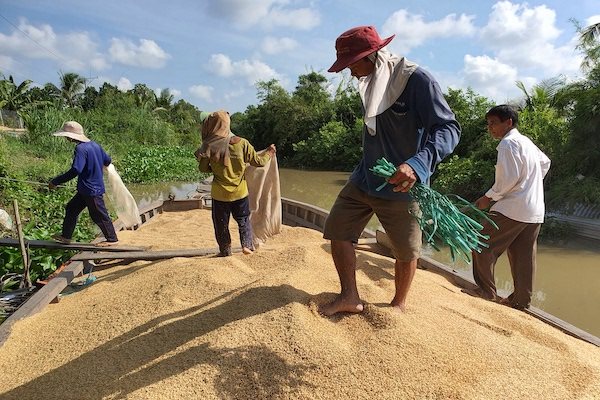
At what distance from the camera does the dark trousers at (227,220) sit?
141 inches

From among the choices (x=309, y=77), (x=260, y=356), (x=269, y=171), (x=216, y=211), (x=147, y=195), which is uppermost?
(x=309, y=77)

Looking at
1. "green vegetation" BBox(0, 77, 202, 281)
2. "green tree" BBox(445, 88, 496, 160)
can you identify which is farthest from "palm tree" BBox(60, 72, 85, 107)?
"green tree" BBox(445, 88, 496, 160)

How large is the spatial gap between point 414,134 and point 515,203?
125 centimetres

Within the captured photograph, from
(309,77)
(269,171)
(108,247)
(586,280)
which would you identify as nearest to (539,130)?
(586,280)

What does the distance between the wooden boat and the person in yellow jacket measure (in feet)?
3.95

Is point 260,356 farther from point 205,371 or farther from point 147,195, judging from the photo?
point 147,195

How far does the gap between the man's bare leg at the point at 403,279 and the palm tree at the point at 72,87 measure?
3216 centimetres

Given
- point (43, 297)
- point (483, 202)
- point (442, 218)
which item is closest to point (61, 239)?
point (43, 297)

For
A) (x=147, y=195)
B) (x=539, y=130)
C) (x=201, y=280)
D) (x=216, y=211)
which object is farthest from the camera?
(x=147, y=195)

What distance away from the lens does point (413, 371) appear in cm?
182

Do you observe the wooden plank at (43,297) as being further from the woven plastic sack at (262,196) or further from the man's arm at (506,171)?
the man's arm at (506,171)

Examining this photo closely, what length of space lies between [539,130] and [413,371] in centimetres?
993

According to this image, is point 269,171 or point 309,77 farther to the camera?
point 309,77

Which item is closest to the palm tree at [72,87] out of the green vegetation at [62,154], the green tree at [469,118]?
the green vegetation at [62,154]
